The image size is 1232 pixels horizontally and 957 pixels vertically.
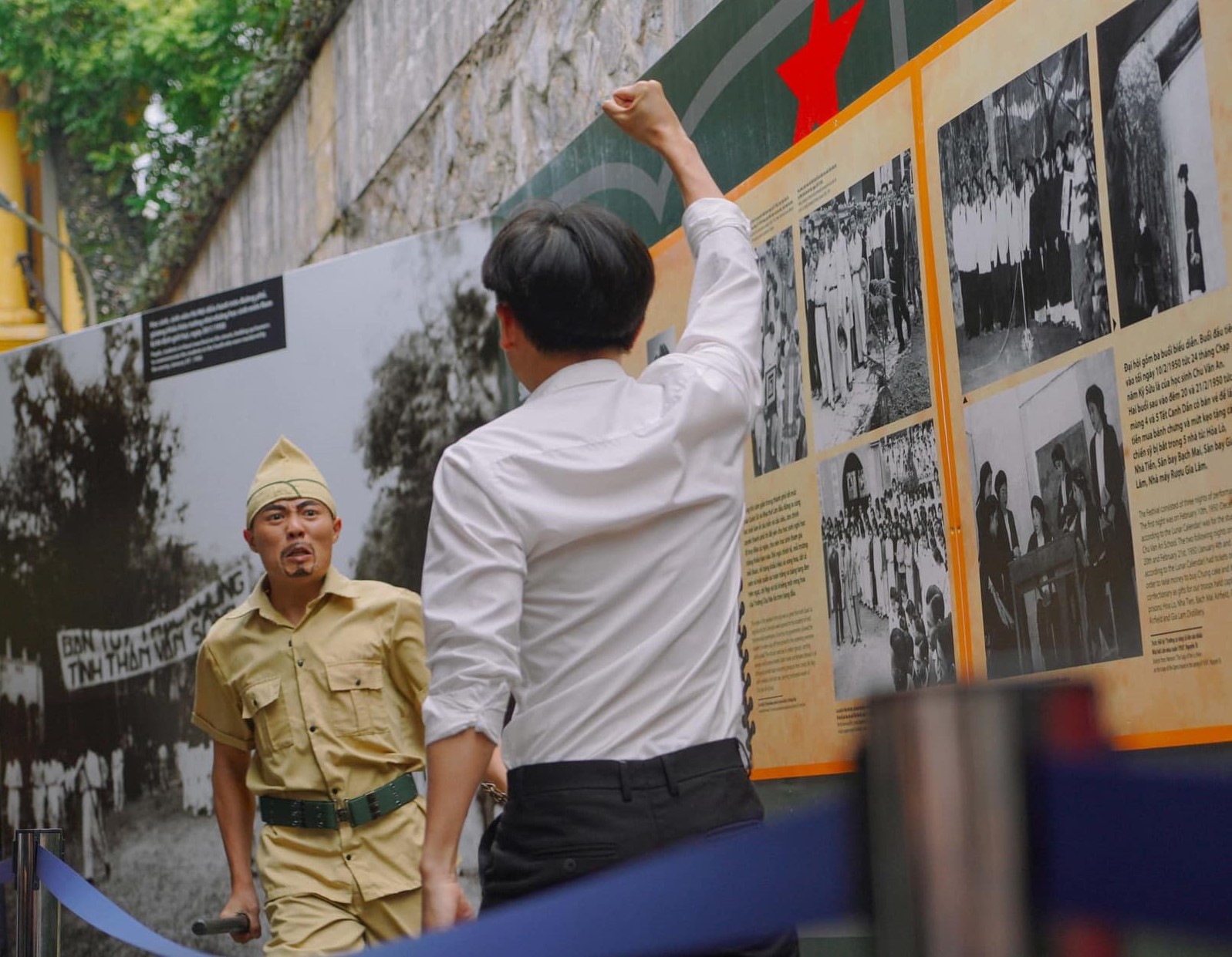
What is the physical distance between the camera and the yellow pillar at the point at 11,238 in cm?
2488

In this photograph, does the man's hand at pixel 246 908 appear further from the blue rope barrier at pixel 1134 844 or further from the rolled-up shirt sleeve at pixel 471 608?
the blue rope barrier at pixel 1134 844

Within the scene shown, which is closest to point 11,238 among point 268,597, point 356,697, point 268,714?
point 268,597

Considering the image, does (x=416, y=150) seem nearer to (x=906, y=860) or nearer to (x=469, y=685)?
(x=469, y=685)

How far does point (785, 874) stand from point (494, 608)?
113cm

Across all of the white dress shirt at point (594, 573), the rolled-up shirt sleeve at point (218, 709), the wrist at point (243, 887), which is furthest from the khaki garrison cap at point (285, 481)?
the white dress shirt at point (594, 573)

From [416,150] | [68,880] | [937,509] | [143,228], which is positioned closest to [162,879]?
[68,880]

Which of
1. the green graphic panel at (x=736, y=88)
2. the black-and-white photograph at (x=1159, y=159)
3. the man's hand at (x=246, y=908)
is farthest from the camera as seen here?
the man's hand at (x=246, y=908)

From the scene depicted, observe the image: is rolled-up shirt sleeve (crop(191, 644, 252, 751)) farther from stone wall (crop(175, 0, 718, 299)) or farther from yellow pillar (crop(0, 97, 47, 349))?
yellow pillar (crop(0, 97, 47, 349))

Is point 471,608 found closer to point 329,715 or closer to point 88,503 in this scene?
point 329,715

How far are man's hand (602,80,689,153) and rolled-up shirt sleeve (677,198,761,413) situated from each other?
0.67 feet

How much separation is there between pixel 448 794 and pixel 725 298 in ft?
3.01

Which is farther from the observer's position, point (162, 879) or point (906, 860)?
point (162, 879)

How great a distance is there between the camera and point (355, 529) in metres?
6.80

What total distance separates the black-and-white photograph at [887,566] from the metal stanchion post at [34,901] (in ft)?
6.58
